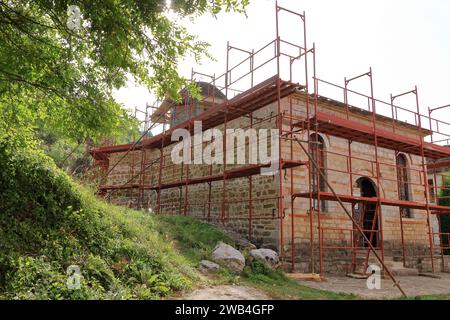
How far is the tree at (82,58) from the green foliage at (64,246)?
33.5 inches

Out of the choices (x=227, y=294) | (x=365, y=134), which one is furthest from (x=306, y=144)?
(x=227, y=294)

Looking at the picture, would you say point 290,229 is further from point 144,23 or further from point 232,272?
point 144,23

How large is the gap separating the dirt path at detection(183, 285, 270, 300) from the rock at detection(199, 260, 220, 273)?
0.92 meters

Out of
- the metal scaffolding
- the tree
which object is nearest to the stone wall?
the metal scaffolding

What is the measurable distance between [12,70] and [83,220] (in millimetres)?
2605

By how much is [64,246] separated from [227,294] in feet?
8.62

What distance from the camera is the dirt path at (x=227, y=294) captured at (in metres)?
5.59

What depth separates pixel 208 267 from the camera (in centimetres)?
757

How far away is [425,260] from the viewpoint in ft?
47.3

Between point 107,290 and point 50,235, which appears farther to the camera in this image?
point 50,235

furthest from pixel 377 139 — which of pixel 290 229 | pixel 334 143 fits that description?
pixel 290 229

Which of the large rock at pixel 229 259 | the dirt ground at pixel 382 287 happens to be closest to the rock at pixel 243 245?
the large rock at pixel 229 259
